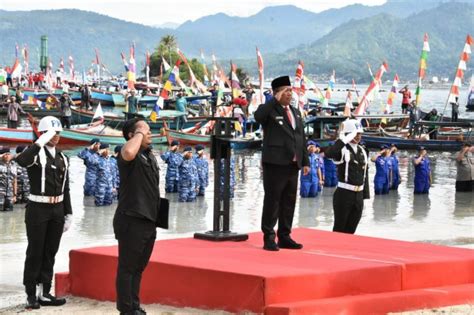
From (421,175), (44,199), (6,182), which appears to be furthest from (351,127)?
(421,175)

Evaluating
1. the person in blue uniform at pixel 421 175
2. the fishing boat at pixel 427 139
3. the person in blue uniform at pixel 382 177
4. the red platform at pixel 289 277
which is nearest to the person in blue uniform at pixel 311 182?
the person in blue uniform at pixel 382 177

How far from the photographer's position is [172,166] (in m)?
22.4

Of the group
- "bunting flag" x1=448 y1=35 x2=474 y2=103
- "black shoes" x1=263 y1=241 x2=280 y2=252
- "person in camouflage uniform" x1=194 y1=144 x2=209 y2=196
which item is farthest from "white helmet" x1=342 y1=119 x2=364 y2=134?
"bunting flag" x1=448 y1=35 x2=474 y2=103

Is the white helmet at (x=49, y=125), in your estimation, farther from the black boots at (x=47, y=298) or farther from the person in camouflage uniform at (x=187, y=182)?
the person in camouflage uniform at (x=187, y=182)

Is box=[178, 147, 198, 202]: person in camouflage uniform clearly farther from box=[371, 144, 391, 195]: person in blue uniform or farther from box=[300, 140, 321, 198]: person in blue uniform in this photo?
box=[371, 144, 391, 195]: person in blue uniform

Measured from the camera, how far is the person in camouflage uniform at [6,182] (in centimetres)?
1870

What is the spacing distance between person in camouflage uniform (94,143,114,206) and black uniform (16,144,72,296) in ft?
32.8

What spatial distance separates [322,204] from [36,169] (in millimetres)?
12151

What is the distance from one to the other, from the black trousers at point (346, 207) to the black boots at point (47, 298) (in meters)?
4.15

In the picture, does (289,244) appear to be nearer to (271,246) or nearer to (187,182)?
(271,246)

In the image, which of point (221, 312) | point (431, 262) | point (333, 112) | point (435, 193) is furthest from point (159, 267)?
point (333, 112)

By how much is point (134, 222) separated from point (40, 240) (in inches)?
64.2

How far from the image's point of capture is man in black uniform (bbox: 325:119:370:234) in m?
12.5

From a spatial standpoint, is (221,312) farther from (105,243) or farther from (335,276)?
(105,243)
